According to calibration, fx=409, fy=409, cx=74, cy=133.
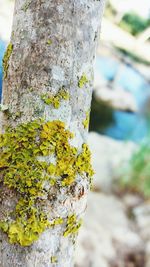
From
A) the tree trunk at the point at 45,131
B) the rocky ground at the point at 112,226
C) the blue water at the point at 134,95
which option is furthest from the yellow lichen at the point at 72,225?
the blue water at the point at 134,95

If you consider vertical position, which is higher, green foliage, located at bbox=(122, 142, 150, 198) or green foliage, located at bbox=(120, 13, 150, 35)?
green foliage, located at bbox=(120, 13, 150, 35)

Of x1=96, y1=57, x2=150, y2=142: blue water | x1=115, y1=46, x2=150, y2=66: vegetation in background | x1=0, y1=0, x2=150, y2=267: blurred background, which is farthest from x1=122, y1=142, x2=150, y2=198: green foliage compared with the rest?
x1=115, y1=46, x2=150, y2=66: vegetation in background

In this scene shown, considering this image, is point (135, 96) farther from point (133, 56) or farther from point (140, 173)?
point (140, 173)

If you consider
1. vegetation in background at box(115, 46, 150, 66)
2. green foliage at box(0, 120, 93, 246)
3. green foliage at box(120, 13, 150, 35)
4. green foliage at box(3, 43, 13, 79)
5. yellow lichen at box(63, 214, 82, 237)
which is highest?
green foliage at box(120, 13, 150, 35)

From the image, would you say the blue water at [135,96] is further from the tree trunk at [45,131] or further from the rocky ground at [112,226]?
the tree trunk at [45,131]

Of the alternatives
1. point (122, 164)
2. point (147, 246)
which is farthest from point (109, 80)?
point (147, 246)

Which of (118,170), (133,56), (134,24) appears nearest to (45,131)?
(118,170)

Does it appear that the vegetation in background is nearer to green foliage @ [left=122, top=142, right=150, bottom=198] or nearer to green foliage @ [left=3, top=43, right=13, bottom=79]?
green foliage @ [left=122, top=142, right=150, bottom=198]
